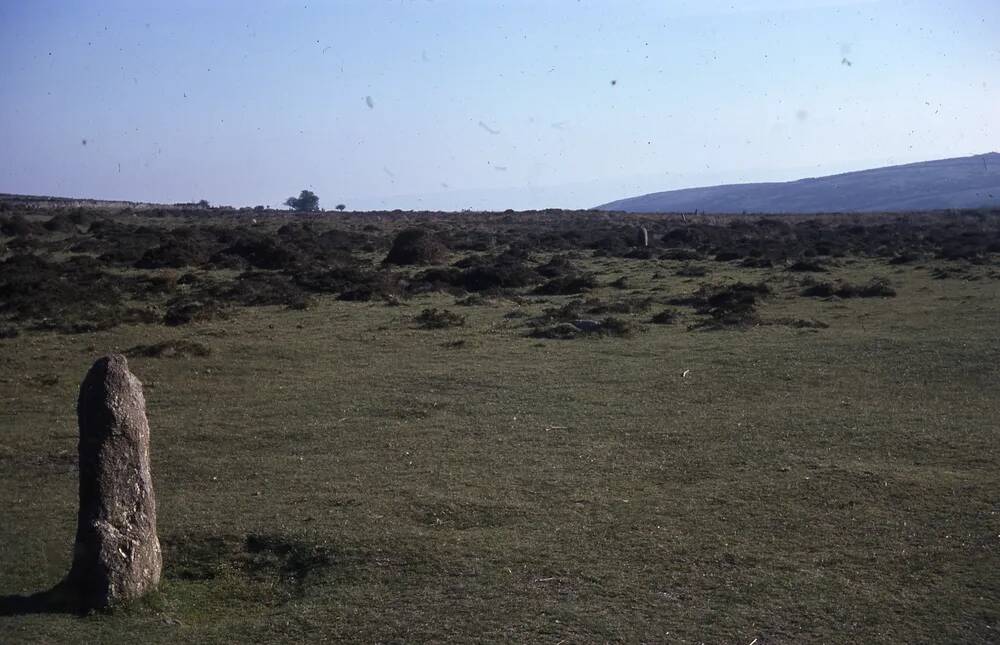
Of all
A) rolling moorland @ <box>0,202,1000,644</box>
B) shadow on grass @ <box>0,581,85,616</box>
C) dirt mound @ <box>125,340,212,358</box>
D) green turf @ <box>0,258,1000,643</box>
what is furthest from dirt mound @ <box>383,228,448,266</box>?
shadow on grass @ <box>0,581,85,616</box>

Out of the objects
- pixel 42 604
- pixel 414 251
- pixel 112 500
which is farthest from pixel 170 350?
pixel 414 251

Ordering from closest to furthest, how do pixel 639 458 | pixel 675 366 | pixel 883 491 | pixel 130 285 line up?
pixel 883 491
pixel 639 458
pixel 675 366
pixel 130 285

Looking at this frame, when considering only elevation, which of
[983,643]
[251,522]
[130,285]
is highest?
[130,285]

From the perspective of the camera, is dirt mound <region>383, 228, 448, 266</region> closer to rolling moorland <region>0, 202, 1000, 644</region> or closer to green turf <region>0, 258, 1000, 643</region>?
rolling moorland <region>0, 202, 1000, 644</region>

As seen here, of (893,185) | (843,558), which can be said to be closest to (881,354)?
(843,558)

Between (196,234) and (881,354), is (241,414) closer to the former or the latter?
(881,354)

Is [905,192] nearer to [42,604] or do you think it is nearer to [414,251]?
[414,251]

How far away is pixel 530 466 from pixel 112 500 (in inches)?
181

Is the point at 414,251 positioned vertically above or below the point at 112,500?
above

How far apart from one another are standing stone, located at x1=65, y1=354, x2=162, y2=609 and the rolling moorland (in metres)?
0.25

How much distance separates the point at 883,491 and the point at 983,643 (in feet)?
10.4

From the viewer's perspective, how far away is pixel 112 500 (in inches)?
293

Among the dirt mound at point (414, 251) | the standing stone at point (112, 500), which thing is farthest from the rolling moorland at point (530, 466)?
the dirt mound at point (414, 251)

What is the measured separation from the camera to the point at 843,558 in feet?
26.1
